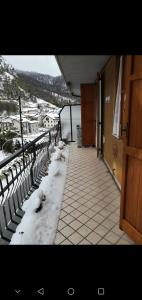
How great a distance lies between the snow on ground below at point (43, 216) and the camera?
1.72 m

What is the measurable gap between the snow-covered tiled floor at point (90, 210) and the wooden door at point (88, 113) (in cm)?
238

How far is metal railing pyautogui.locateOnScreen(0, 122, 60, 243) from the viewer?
1.77 meters

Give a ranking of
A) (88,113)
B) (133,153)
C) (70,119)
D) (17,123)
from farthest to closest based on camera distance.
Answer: (70,119) < (88,113) < (17,123) < (133,153)

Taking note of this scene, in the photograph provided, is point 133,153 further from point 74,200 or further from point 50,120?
point 50,120

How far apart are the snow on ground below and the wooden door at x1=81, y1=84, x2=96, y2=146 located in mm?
2913

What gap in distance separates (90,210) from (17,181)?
3.36 feet

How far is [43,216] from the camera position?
82.0 inches

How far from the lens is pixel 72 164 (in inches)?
156
